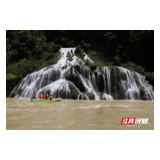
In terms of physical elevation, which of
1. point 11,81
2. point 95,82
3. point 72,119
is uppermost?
point 11,81

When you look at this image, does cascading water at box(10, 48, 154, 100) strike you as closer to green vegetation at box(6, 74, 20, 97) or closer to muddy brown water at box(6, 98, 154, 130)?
green vegetation at box(6, 74, 20, 97)

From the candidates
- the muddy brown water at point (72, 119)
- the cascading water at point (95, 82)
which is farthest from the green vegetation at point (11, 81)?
the muddy brown water at point (72, 119)

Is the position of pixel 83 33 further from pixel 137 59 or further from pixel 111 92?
pixel 111 92

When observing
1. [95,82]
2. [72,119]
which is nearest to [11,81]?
[95,82]

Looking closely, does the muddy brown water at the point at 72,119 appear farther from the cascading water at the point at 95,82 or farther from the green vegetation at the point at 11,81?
the green vegetation at the point at 11,81

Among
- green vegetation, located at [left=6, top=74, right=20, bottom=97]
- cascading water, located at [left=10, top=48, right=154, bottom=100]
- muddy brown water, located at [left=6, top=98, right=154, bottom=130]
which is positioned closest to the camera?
muddy brown water, located at [left=6, top=98, right=154, bottom=130]

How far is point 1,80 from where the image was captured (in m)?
2.59

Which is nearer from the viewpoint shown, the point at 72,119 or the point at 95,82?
the point at 72,119

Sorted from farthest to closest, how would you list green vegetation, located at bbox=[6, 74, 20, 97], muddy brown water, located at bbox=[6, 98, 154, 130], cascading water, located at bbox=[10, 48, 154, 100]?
green vegetation, located at bbox=[6, 74, 20, 97] → cascading water, located at bbox=[10, 48, 154, 100] → muddy brown water, located at bbox=[6, 98, 154, 130]

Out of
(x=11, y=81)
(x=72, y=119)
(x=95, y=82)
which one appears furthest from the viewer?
(x=11, y=81)

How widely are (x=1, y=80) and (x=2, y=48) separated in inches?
23.7

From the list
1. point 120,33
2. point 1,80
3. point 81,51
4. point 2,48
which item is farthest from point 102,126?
point 120,33

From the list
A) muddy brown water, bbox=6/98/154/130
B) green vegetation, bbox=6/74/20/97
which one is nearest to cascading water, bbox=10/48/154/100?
green vegetation, bbox=6/74/20/97

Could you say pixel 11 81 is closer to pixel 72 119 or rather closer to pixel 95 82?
pixel 95 82
